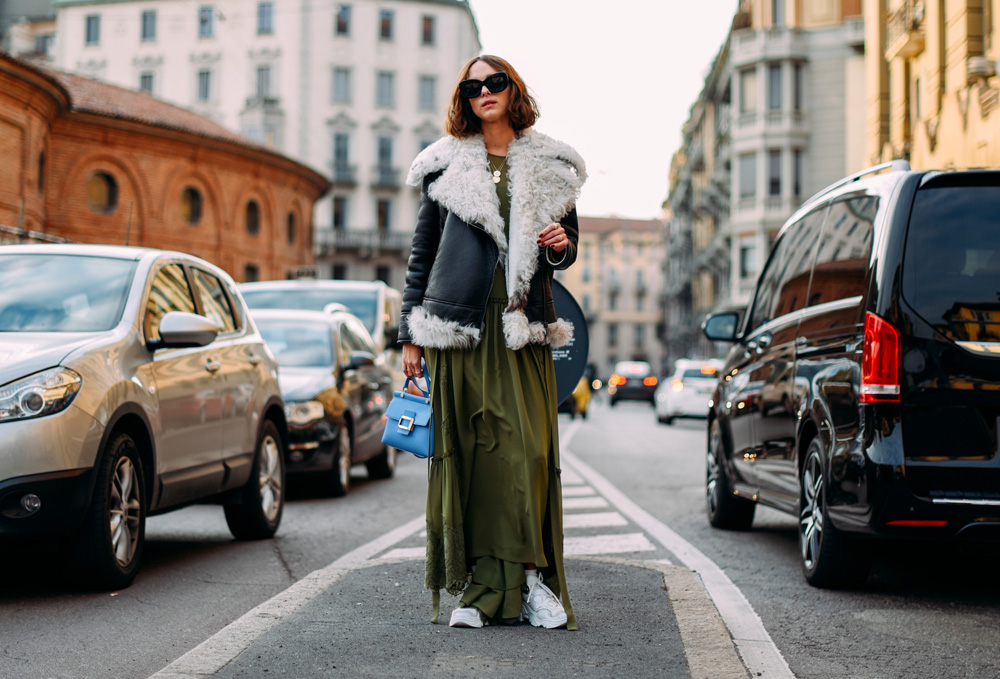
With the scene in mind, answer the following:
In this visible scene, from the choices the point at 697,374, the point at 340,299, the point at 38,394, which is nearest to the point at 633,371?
the point at 697,374

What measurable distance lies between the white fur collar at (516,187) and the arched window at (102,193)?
3896cm

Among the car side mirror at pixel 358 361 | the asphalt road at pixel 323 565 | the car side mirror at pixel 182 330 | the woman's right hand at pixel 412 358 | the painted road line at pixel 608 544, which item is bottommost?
the painted road line at pixel 608 544

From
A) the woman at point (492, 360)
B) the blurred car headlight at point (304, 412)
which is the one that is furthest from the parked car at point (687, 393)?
the woman at point (492, 360)

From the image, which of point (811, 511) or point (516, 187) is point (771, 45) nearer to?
point (811, 511)

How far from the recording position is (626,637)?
14.8 ft

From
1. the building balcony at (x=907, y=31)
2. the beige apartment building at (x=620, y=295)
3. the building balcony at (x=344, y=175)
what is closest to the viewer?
the building balcony at (x=907, y=31)

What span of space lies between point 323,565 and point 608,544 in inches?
76.5

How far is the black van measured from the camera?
5414mm

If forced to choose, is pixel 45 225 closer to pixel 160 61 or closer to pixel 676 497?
pixel 676 497

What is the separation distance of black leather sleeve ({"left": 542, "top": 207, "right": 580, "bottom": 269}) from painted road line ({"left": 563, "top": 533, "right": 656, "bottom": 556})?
3.15 meters

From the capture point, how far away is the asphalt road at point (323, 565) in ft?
15.3

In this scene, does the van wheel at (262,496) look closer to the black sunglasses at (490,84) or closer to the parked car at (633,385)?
the black sunglasses at (490,84)

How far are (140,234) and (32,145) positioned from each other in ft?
25.7

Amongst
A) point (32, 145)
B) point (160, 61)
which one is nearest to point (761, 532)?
point (32, 145)
